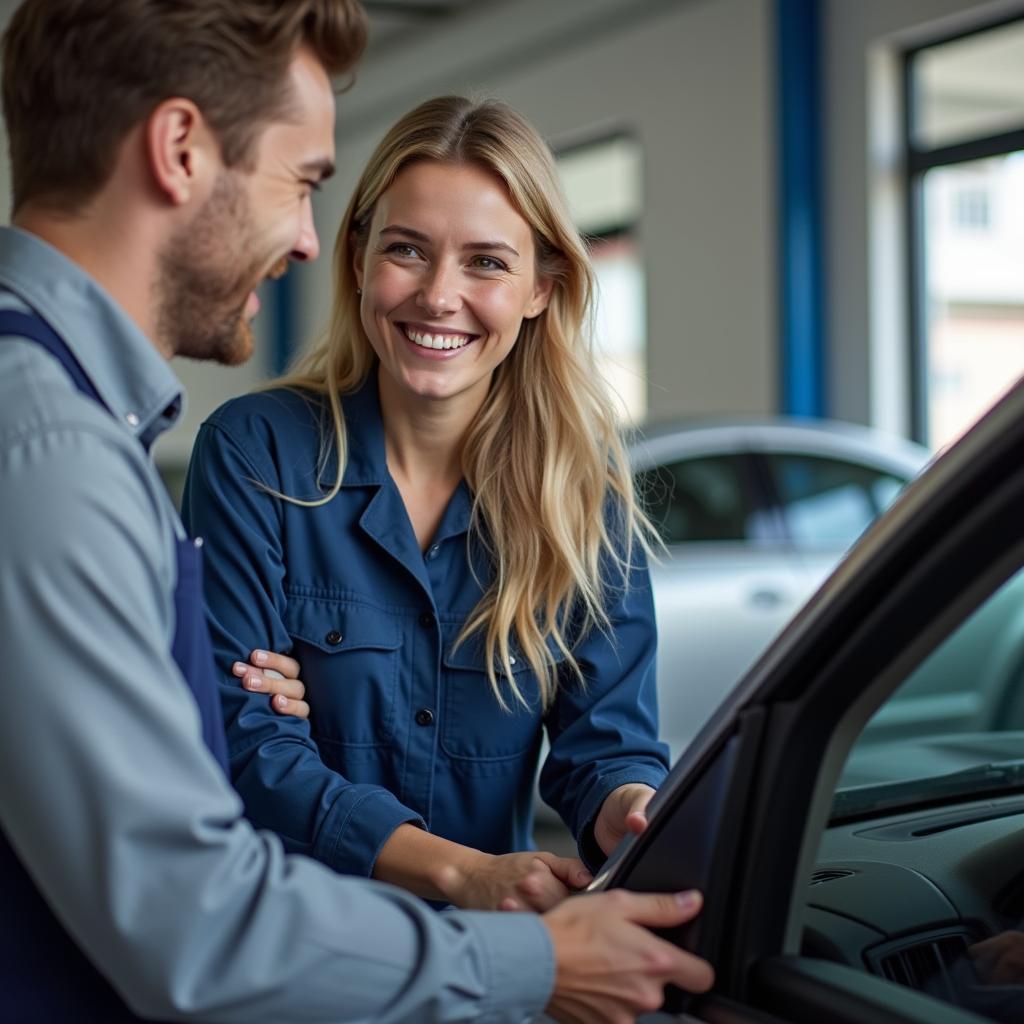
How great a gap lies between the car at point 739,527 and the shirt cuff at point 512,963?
356cm

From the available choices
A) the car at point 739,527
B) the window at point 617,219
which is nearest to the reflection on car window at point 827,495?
the car at point 739,527

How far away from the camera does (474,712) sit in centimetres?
201

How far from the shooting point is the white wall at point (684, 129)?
30.2ft

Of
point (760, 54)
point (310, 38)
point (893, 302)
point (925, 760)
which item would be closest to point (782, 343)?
point (893, 302)

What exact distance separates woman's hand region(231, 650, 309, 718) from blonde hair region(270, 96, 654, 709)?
24cm

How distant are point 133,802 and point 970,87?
8.34m

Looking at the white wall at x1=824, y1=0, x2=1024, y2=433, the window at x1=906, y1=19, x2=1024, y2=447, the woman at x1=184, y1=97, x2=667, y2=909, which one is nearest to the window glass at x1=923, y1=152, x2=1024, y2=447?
the window at x1=906, y1=19, x2=1024, y2=447

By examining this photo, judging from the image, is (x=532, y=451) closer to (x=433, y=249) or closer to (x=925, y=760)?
(x=433, y=249)

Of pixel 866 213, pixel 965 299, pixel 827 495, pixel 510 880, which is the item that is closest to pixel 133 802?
A: pixel 510 880

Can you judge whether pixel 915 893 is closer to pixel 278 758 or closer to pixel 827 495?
pixel 278 758

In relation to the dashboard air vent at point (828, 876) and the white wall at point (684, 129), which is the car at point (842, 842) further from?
the white wall at point (684, 129)

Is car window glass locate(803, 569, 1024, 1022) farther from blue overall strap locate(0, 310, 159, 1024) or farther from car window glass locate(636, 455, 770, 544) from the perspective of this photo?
car window glass locate(636, 455, 770, 544)

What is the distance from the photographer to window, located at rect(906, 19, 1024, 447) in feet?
27.2

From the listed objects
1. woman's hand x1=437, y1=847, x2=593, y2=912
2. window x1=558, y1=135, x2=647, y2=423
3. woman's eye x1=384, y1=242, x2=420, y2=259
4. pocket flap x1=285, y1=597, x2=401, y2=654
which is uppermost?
window x1=558, y1=135, x2=647, y2=423
